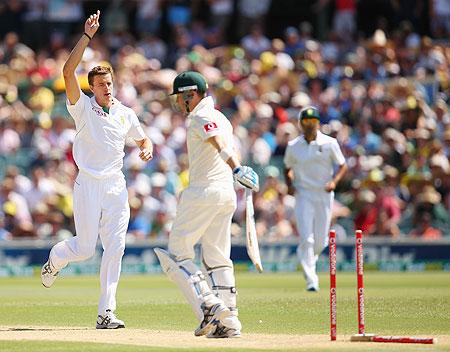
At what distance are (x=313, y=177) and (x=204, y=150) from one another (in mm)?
7001

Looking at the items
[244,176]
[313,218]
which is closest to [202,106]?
[244,176]

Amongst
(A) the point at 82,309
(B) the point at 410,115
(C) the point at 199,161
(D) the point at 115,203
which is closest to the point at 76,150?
(D) the point at 115,203

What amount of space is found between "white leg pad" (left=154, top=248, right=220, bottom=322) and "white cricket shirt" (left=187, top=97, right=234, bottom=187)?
655mm

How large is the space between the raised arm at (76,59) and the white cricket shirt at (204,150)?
1257 millimetres

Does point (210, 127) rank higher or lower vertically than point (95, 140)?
higher

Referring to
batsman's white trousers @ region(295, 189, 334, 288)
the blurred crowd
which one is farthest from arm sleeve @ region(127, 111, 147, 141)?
the blurred crowd

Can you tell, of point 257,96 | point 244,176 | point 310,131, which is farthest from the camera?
point 257,96

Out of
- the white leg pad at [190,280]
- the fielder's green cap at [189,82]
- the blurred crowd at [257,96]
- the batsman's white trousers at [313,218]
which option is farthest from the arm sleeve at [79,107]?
the blurred crowd at [257,96]

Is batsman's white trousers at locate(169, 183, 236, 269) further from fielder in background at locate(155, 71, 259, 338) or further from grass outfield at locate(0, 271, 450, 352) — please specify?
grass outfield at locate(0, 271, 450, 352)

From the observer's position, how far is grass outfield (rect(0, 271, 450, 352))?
11180 mm

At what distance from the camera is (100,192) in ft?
36.9

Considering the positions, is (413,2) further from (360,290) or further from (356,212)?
(360,290)

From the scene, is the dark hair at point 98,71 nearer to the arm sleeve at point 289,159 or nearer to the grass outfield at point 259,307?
the grass outfield at point 259,307

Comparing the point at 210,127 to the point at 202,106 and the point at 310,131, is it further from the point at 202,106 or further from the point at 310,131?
the point at 310,131
